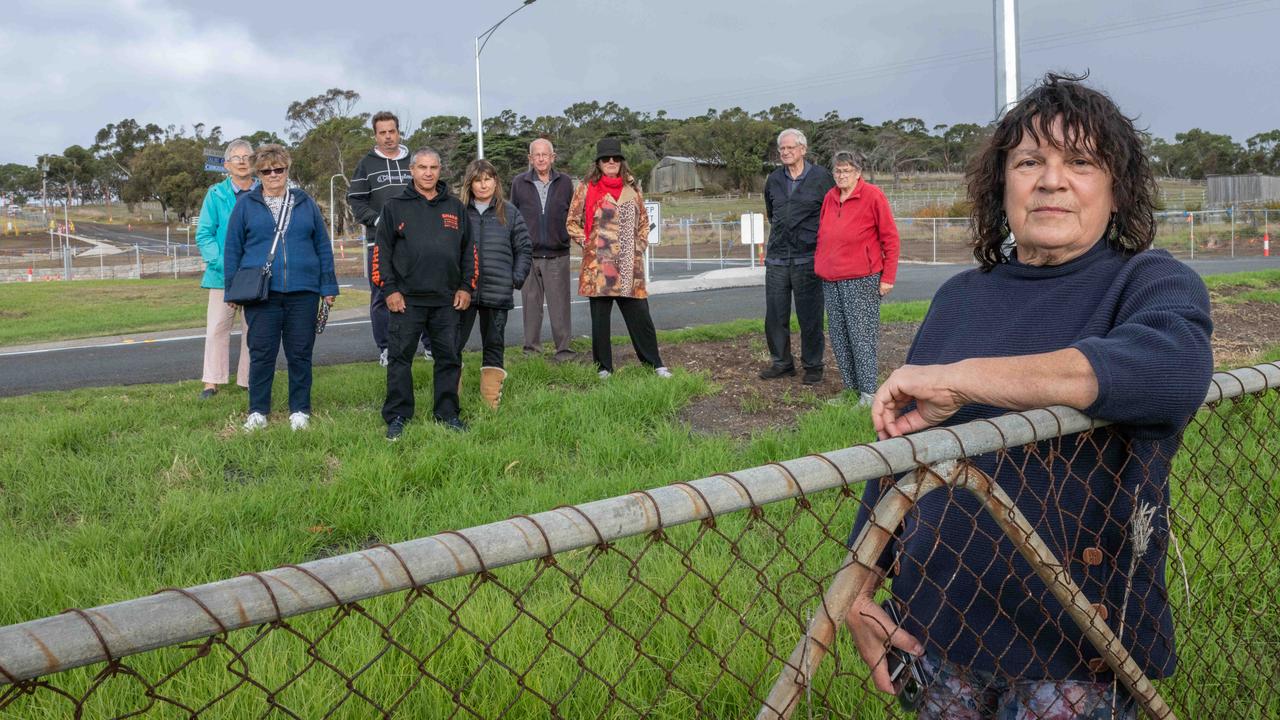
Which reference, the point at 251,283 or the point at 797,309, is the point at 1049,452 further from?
the point at 797,309

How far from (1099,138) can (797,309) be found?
5.87m

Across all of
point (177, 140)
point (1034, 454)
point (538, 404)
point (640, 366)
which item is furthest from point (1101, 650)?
point (177, 140)

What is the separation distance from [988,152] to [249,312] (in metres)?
5.61

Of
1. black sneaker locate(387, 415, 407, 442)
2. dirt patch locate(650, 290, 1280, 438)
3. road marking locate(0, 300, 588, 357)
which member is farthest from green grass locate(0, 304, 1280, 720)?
road marking locate(0, 300, 588, 357)

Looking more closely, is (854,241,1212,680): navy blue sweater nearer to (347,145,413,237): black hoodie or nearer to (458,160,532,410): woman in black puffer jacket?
(458,160,532,410): woman in black puffer jacket

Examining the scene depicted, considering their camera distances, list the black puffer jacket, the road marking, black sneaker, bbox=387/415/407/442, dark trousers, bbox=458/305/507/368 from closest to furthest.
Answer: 1. black sneaker, bbox=387/415/407/442
2. dark trousers, bbox=458/305/507/368
3. the black puffer jacket
4. the road marking

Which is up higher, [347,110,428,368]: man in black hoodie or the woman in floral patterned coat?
[347,110,428,368]: man in black hoodie

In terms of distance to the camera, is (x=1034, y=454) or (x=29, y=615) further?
(x=29, y=615)

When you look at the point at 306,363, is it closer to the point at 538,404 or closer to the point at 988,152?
the point at 538,404

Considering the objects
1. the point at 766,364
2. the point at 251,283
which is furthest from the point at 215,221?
the point at 766,364

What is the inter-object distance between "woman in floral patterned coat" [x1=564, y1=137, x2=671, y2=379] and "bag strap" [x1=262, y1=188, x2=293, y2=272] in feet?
7.49

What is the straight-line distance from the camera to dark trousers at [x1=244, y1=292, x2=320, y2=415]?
666 centimetres

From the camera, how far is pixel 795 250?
7.80 metres

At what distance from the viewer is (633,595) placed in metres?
3.67
